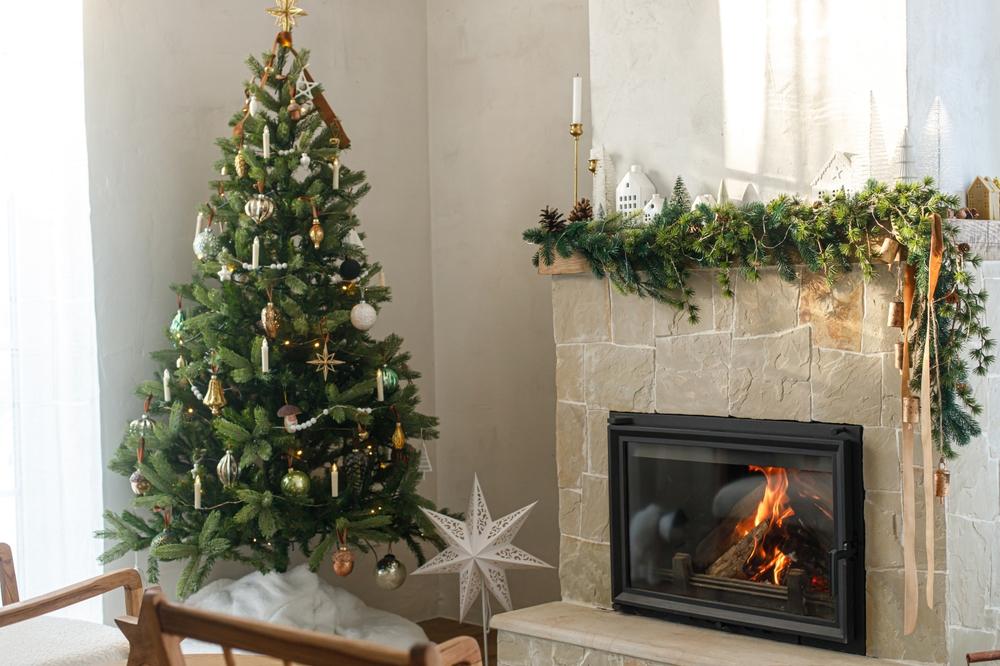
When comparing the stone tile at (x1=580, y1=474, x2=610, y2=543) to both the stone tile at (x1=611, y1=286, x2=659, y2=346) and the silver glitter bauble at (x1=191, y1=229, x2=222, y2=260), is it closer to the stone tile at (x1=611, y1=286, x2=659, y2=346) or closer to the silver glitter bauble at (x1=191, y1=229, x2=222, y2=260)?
the stone tile at (x1=611, y1=286, x2=659, y2=346)

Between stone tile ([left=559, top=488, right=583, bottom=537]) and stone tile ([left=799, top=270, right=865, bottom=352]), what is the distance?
0.89 m

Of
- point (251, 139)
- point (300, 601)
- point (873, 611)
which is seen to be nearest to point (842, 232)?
point (873, 611)

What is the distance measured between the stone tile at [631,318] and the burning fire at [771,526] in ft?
1.58

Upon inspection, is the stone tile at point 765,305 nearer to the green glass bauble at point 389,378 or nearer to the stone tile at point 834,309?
the stone tile at point 834,309

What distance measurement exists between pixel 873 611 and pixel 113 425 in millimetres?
2217

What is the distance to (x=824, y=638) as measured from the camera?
2789 millimetres

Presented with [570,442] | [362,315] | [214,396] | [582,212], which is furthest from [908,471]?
[214,396]

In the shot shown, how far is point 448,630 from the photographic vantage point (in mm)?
4094

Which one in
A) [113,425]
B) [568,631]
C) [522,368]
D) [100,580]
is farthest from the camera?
[522,368]

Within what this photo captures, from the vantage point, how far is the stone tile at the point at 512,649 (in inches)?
124

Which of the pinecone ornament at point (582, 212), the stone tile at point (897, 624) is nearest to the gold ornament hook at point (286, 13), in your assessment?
the pinecone ornament at point (582, 212)

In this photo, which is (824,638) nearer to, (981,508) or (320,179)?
(981,508)

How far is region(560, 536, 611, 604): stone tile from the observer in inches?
127

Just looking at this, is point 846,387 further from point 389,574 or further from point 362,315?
point 389,574
